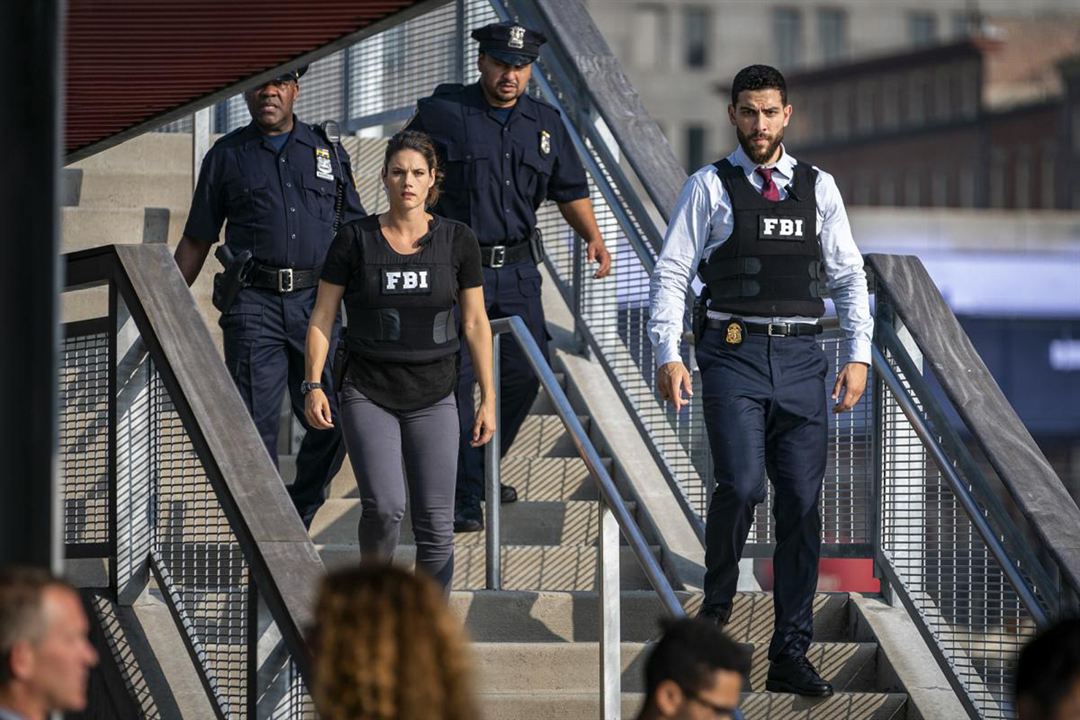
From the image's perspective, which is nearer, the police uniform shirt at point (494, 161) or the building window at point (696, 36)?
the police uniform shirt at point (494, 161)

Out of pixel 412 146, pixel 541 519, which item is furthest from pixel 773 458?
pixel 541 519

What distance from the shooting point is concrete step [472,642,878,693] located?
23.4ft

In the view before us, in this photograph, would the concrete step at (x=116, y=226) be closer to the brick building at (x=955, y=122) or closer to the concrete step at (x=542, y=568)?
the concrete step at (x=542, y=568)

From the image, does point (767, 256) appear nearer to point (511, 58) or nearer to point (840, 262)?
point (840, 262)

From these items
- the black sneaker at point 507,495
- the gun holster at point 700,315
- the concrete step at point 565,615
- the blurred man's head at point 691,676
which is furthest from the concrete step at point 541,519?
the blurred man's head at point 691,676

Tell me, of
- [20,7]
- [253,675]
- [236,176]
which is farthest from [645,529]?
[20,7]

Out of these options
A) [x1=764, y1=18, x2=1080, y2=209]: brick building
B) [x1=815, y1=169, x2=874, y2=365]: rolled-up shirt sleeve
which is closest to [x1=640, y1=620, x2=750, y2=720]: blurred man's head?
[x1=815, y1=169, x2=874, y2=365]: rolled-up shirt sleeve

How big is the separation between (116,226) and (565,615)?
10.7ft

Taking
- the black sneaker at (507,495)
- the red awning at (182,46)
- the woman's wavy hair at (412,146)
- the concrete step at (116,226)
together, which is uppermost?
the red awning at (182,46)

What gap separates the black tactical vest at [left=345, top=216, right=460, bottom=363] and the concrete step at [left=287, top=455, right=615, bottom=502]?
1.92 metres

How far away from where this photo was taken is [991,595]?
7105 mm

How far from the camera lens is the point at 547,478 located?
888 centimetres

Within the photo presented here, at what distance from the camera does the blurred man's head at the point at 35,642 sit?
13.4ft

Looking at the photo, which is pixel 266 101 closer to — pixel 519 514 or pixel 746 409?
pixel 519 514
